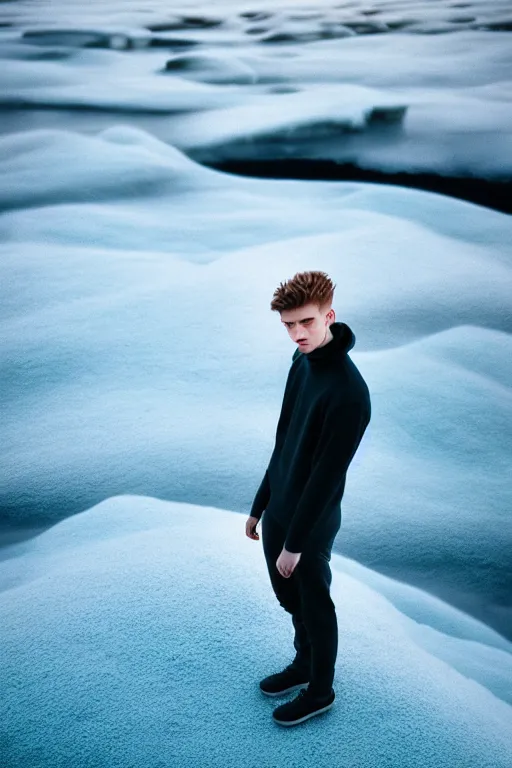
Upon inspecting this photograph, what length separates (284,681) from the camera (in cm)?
95

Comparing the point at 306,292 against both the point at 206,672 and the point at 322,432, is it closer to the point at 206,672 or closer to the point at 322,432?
the point at 322,432

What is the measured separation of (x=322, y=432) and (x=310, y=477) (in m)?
0.06

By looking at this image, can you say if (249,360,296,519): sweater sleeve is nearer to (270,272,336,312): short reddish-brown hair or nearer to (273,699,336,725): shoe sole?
(270,272,336,312): short reddish-brown hair

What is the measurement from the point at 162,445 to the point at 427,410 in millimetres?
867

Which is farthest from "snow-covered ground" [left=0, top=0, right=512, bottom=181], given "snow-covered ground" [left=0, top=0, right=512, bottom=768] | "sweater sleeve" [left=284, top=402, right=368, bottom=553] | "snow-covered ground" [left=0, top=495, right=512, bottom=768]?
"sweater sleeve" [left=284, top=402, right=368, bottom=553]

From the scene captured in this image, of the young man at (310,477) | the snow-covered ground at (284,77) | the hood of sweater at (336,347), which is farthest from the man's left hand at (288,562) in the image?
the snow-covered ground at (284,77)

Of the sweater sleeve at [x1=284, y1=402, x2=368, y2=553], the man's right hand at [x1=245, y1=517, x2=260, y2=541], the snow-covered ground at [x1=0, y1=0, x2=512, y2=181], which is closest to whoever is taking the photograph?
the sweater sleeve at [x1=284, y1=402, x2=368, y2=553]

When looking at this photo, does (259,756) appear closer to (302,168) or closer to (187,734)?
(187,734)

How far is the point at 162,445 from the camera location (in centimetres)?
180

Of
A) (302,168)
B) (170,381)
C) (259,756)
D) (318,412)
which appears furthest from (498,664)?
(302,168)

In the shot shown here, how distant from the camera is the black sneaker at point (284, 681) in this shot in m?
0.95

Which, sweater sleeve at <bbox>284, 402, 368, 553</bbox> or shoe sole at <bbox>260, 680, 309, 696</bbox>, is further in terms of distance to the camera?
shoe sole at <bbox>260, 680, 309, 696</bbox>

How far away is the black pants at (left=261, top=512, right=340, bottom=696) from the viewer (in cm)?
85

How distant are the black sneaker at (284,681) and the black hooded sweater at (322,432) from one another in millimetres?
279
